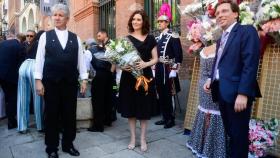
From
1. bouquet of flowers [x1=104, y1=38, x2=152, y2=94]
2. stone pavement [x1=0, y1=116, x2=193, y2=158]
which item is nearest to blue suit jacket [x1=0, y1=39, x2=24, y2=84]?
stone pavement [x1=0, y1=116, x2=193, y2=158]

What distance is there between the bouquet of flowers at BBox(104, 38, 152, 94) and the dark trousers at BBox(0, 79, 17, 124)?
2913mm

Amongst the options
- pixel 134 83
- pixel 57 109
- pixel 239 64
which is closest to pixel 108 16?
pixel 134 83

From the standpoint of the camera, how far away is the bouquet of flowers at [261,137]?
376cm

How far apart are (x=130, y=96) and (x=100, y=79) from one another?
1.44 meters

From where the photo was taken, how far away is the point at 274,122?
12.7ft

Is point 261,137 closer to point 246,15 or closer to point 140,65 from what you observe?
point 246,15

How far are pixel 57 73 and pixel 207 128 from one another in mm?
2074

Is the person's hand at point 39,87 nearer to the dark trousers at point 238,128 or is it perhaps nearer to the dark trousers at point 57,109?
the dark trousers at point 57,109

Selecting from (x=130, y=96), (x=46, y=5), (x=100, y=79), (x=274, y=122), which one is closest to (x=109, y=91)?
(x=100, y=79)

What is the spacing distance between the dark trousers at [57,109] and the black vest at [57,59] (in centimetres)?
9

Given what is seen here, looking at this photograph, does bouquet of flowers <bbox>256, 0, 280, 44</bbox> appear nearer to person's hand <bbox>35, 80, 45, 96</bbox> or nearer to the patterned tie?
the patterned tie

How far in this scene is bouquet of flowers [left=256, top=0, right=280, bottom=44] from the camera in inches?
144

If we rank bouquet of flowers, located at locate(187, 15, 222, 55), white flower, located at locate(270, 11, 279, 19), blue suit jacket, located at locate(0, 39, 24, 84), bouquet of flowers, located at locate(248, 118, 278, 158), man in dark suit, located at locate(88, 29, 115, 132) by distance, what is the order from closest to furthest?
white flower, located at locate(270, 11, 279, 19)
bouquet of flowers, located at locate(248, 118, 278, 158)
bouquet of flowers, located at locate(187, 15, 222, 55)
man in dark suit, located at locate(88, 29, 115, 132)
blue suit jacket, located at locate(0, 39, 24, 84)

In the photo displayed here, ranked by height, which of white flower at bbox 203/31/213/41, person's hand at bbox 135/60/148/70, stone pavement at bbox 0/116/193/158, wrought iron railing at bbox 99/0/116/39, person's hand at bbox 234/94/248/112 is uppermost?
wrought iron railing at bbox 99/0/116/39
